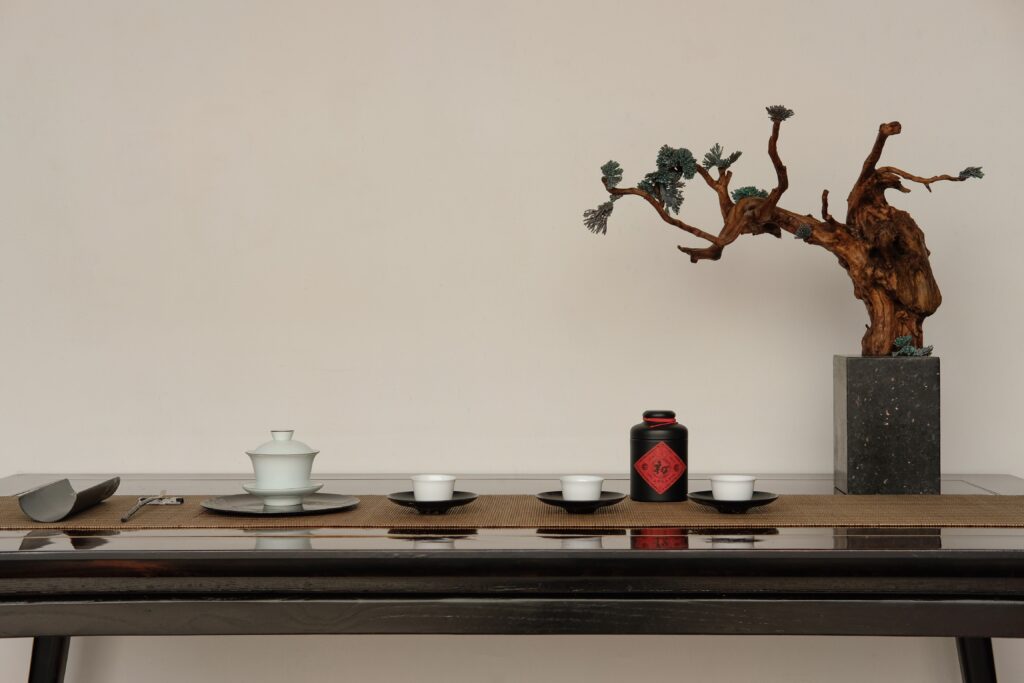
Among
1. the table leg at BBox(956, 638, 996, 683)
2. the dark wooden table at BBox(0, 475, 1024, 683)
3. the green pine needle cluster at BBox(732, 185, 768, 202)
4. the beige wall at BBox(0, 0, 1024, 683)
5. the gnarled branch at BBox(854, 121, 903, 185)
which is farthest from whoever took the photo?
the beige wall at BBox(0, 0, 1024, 683)

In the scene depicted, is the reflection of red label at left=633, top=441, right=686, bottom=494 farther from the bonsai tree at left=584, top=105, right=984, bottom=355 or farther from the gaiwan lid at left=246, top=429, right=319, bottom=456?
the gaiwan lid at left=246, top=429, right=319, bottom=456

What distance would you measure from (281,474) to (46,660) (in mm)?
824

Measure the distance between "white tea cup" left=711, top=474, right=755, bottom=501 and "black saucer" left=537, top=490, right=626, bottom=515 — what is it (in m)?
0.13

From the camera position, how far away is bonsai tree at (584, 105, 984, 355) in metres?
1.53

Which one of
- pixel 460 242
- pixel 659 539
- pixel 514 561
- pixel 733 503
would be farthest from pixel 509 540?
pixel 460 242

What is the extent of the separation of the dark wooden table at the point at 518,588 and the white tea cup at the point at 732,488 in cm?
20

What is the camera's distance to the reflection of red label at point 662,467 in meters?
1.39

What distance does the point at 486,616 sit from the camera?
1.09 meters

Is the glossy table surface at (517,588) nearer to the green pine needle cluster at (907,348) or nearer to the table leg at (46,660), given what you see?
the green pine needle cluster at (907,348)

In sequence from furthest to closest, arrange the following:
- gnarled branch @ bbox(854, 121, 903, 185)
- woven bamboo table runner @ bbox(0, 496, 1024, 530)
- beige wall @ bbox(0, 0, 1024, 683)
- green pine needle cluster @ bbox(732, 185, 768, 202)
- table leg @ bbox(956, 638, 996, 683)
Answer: beige wall @ bbox(0, 0, 1024, 683), table leg @ bbox(956, 638, 996, 683), green pine needle cluster @ bbox(732, 185, 768, 202), gnarled branch @ bbox(854, 121, 903, 185), woven bamboo table runner @ bbox(0, 496, 1024, 530)

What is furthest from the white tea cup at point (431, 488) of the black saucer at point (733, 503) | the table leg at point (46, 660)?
the table leg at point (46, 660)

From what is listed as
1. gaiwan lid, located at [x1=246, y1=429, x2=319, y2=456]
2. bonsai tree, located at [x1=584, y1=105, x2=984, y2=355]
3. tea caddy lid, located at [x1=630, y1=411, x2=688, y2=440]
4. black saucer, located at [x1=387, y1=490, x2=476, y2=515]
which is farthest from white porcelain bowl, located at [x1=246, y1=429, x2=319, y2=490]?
bonsai tree, located at [x1=584, y1=105, x2=984, y2=355]

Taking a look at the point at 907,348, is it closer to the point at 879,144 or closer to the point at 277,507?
the point at 879,144

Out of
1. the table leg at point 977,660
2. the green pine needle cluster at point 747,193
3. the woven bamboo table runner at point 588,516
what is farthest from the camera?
the table leg at point 977,660
